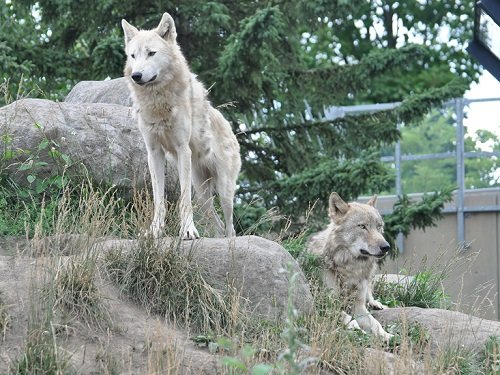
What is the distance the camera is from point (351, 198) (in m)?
13.1

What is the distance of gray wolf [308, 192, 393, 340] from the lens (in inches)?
359

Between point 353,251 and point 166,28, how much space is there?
270 cm

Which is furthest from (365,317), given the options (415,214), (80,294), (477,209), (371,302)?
(477,209)

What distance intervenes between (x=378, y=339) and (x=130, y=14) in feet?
25.5

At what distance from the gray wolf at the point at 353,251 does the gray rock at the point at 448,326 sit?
29cm

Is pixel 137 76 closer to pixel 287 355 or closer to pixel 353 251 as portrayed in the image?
pixel 353 251

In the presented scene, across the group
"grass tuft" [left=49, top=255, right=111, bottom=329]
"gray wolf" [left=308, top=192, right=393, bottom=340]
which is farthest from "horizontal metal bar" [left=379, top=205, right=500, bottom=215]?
"grass tuft" [left=49, top=255, right=111, bottom=329]

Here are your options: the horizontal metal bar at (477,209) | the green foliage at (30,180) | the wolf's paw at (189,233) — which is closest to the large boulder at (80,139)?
the green foliage at (30,180)

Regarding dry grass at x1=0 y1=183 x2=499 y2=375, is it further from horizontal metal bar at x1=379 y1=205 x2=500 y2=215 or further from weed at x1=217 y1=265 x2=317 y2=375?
horizontal metal bar at x1=379 y1=205 x2=500 y2=215

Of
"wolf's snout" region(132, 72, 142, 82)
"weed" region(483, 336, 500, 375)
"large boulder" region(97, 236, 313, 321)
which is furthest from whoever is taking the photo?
"wolf's snout" region(132, 72, 142, 82)

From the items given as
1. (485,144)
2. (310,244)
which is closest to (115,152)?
(310,244)

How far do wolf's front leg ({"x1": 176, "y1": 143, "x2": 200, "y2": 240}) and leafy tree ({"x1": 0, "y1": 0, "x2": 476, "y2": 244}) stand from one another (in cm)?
362

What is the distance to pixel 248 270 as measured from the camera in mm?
8242

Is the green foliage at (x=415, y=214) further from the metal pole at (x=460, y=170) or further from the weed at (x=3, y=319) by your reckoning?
the weed at (x=3, y=319)
